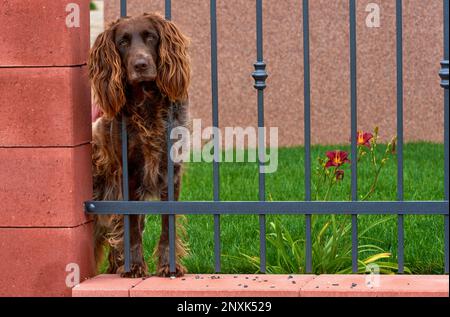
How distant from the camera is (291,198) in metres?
7.15

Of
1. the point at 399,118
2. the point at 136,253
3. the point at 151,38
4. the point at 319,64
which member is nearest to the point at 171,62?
the point at 151,38

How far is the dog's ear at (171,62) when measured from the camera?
14.8 ft

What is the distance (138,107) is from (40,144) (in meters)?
0.46

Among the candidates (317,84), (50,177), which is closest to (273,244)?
(50,177)

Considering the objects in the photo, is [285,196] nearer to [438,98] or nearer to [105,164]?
[105,164]

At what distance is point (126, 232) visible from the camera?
15.1 ft

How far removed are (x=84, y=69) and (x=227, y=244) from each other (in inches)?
66.0

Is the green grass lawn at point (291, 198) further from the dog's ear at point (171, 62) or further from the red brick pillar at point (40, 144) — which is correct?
the red brick pillar at point (40, 144)

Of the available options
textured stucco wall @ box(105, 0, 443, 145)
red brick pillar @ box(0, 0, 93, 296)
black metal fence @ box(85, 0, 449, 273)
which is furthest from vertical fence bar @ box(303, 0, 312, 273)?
textured stucco wall @ box(105, 0, 443, 145)

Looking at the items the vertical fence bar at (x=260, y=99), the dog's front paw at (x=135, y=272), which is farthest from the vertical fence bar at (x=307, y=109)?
the dog's front paw at (x=135, y=272)

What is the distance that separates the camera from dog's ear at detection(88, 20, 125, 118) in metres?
4.47

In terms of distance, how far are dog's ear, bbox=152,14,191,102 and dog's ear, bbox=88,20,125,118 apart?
0.18m

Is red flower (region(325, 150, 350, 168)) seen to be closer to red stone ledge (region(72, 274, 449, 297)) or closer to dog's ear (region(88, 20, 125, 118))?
red stone ledge (region(72, 274, 449, 297))

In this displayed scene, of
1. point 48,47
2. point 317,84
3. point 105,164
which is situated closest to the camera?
point 48,47
